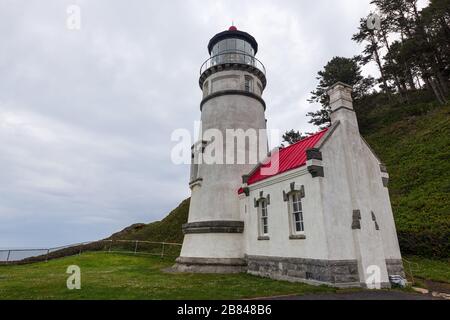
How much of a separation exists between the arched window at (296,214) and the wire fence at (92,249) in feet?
48.1

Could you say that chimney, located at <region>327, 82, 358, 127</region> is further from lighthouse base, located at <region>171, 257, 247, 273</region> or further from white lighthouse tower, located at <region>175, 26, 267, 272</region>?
lighthouse base, located at <region>171, 257, 247, 273</region>

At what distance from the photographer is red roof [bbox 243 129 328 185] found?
13.0 meters

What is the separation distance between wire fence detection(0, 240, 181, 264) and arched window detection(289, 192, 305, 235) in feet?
48.1

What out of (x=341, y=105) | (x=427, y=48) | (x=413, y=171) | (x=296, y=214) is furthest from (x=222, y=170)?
(x=427, y=48)

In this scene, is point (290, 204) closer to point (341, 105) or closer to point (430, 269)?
point (341, 105)

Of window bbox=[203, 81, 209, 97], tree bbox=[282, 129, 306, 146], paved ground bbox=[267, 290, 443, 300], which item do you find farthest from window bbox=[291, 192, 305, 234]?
tree bbox=[282, 129, 306, 146]

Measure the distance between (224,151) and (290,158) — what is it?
5410 mm

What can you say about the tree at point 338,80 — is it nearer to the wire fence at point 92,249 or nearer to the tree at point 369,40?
the tree at point 369,40

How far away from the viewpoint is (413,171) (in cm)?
2445

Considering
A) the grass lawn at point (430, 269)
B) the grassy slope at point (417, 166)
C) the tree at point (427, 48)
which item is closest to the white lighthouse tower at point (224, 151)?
the grass lawn at point (430, 269)

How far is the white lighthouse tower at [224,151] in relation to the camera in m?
16.4
